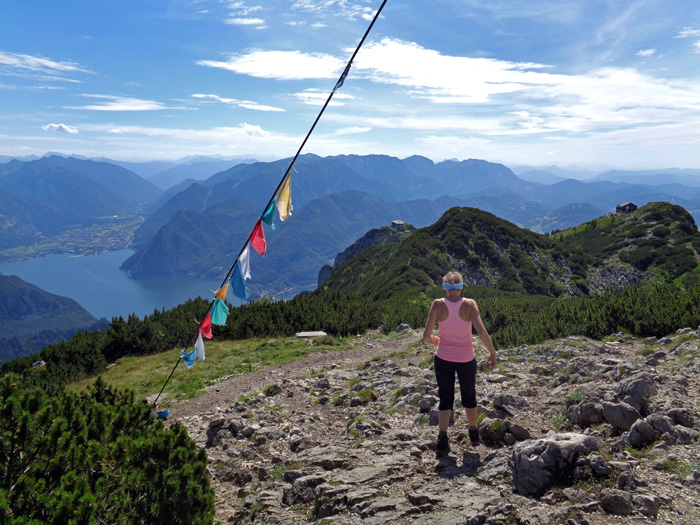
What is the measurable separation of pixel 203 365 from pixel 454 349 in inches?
531

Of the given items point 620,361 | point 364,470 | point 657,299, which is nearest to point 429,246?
point 657,299

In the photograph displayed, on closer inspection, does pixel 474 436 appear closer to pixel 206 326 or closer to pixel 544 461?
pixel 544 461

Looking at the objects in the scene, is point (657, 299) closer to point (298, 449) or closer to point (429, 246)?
point (298, 449)

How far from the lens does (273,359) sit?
1686cm

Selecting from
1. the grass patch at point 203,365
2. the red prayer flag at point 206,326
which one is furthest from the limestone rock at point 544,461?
the grass patch at point 203,365

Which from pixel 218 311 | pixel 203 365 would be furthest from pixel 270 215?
pixel 203 365

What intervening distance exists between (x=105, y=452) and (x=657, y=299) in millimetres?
17197

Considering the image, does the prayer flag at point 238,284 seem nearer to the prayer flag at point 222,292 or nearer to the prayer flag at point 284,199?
the prayer flag at point 222,292

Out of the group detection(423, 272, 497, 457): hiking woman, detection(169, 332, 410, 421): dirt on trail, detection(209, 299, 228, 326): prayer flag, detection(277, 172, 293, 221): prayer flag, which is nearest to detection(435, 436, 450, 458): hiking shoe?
detection(423, 272, 497, 457): hiking woman

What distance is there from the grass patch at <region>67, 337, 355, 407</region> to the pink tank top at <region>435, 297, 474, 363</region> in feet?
33.2

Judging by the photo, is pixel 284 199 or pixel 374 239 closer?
pixel 284 199

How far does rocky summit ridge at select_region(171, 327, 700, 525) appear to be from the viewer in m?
4.10

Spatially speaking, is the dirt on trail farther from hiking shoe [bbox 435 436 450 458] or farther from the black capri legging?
the black capri legging

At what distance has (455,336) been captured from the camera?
561 cm
